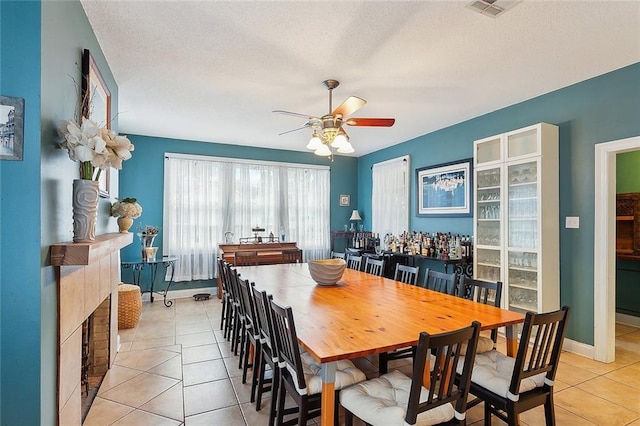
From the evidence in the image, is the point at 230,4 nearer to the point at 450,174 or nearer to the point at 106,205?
the point at 106,205

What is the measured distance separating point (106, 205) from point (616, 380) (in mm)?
4553

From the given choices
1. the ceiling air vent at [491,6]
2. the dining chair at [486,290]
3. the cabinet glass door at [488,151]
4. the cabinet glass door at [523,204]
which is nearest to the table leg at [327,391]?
the dining chair at [486,290]

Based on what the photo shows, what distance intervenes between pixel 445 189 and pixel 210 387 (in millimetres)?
3971

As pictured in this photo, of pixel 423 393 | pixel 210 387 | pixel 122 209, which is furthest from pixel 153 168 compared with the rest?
pixel 423 393

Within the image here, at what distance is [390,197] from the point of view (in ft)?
19.9

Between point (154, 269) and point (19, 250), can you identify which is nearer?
point (19, 250)

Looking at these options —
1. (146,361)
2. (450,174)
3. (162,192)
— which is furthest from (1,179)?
(450,174)

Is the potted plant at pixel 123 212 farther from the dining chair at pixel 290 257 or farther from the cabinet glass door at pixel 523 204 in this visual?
the cabinet glass door at pixel 523 204

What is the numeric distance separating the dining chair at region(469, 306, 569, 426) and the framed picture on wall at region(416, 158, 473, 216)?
297 cm

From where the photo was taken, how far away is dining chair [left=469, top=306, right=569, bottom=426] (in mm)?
1625

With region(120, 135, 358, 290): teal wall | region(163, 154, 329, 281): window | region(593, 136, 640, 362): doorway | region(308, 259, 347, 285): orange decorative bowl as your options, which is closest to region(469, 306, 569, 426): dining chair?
region(308, 259, 347, 285): orange decorative bowl

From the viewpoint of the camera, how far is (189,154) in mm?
5711

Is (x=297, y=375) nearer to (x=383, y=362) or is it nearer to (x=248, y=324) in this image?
(x=248, y=324)

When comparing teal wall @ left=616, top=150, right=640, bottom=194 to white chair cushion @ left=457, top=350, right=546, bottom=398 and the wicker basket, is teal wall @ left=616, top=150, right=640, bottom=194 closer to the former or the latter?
white chair cushion @ left=457, top=350, right=546, bottom=398
